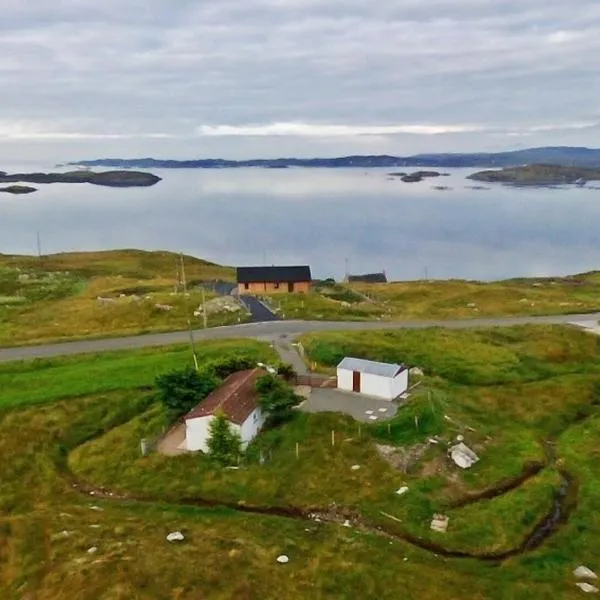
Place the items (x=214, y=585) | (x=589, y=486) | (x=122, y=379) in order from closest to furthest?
(x=214, y=585) < (x=589, y=486) < (x=122, y=379)

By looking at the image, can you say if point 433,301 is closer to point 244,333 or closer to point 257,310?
point 257,310

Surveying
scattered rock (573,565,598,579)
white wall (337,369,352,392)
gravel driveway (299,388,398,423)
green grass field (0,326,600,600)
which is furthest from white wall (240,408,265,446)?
scattered rock (573,565,598,579)

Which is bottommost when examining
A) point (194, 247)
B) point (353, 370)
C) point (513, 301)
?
point (194, 247)

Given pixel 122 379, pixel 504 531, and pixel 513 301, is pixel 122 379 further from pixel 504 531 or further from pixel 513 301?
pixel 513 301

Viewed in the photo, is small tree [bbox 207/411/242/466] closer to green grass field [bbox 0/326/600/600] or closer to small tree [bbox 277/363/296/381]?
green grass field [bbox 0/326/600/600]

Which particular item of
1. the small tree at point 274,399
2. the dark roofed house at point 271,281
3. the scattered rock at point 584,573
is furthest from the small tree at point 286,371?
the dark roofed house at point 271,281

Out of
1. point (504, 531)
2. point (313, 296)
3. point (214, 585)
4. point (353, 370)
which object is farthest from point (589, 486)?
point (313, 296)
